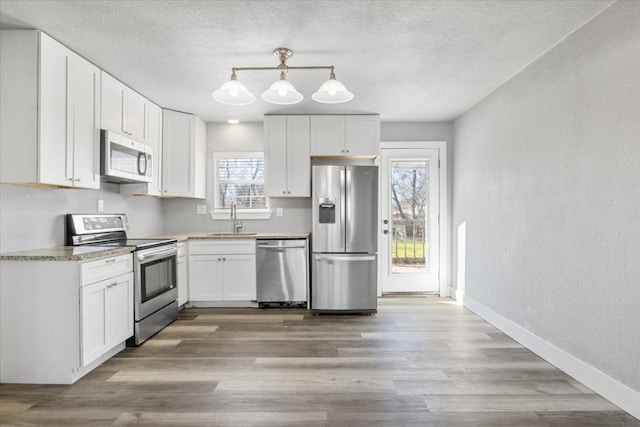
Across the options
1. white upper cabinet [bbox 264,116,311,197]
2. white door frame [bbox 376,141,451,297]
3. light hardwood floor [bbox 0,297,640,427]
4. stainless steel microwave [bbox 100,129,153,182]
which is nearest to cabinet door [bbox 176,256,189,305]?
light hardwood floor [bbox 0,297,640,427]

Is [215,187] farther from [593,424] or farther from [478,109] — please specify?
[593,424]

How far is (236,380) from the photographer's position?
239 cm

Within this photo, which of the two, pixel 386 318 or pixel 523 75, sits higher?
pixel 523 75

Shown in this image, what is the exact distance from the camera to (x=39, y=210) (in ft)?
9.00

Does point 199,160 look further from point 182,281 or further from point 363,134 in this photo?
point 363,134

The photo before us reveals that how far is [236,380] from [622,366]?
2353mm

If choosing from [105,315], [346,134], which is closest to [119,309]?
[105,315]

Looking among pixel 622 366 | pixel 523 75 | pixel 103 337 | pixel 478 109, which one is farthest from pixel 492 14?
pixel 103 337

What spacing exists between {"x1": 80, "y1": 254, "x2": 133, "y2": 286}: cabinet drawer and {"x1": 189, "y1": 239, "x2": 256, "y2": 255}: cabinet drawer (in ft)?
3.95

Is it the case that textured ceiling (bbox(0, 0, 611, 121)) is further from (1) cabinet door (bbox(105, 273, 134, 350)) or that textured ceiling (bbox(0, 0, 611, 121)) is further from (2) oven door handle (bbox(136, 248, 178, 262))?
(1) cabinet door (bbox(105, 273, 134, 350))

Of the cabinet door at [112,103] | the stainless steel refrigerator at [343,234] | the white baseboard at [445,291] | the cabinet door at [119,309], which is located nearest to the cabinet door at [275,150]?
the stainless steel refrigerator at [343,234]

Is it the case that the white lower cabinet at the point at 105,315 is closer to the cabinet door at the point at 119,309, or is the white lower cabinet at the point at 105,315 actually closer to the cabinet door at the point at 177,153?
the cabinet door at the point at 119,309

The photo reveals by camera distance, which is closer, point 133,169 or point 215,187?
point 133,169

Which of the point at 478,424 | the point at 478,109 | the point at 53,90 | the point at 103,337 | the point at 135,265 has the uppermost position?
the point at 478,109
